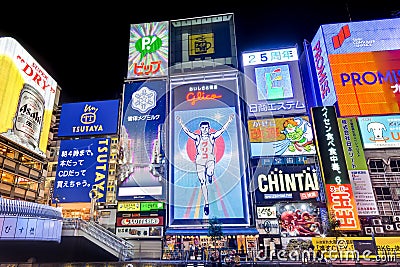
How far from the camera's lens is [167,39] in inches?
2176

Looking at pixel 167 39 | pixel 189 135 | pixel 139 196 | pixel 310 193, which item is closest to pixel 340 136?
pixel 310 193

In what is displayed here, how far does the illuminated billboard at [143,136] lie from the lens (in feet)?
149

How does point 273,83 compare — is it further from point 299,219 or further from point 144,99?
point 299,219

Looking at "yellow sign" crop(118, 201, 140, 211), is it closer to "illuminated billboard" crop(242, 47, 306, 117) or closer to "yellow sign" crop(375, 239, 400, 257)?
"illuminated billboard" crop(242, 47, 306, 117)

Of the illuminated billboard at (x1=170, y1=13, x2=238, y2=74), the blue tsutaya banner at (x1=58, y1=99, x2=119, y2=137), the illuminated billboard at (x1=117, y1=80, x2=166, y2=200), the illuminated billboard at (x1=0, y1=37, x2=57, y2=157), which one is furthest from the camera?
the illuminated billboard at (x1=170, y1=13, x2=238, y2=74)

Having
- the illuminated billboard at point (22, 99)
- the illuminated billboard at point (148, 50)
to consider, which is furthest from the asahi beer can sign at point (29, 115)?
the illuminated billboard at point (148, 50)

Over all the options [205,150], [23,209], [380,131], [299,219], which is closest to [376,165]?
[380,131]

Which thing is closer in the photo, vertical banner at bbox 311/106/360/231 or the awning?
vertical banner at bbox 311/106/360/231

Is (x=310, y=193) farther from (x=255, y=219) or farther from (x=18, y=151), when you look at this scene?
(x=18, y=151)

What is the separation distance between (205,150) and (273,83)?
660 inches

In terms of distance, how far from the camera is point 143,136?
47.7 m

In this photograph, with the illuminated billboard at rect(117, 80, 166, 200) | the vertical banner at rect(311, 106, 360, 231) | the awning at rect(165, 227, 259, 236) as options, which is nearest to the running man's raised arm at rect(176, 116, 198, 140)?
the illuminated billboard at rect(117, 80, 166, 200)

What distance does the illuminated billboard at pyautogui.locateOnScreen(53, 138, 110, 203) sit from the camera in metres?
47.0

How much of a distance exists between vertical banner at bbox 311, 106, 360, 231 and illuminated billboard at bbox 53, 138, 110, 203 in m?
33.2
